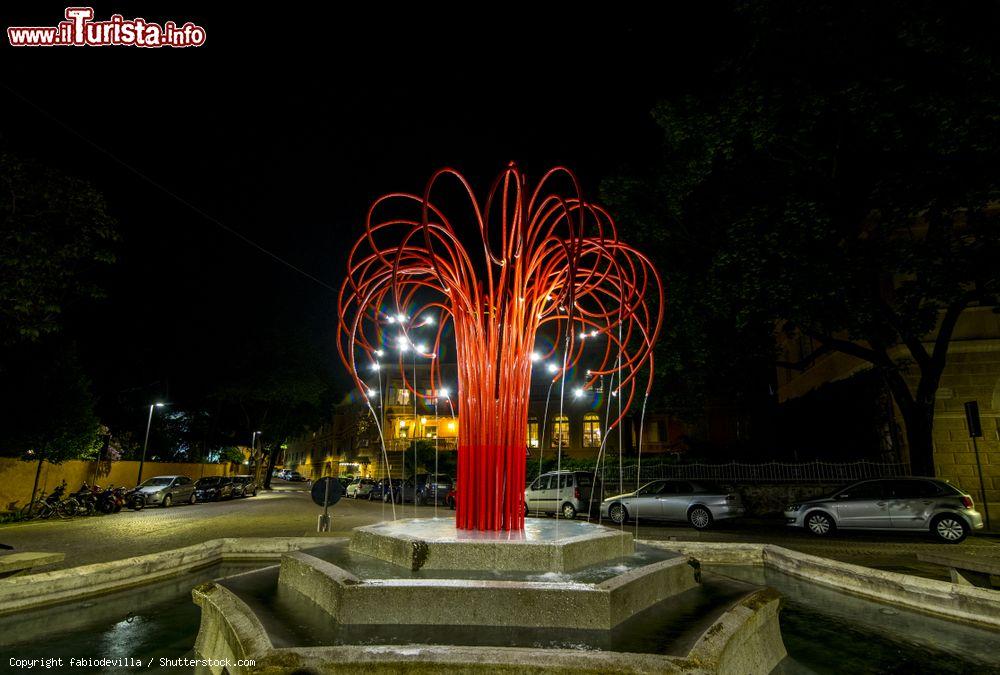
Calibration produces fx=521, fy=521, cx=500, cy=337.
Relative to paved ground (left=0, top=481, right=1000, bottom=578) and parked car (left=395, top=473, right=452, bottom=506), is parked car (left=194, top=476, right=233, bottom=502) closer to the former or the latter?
paved ground (left=0, top=481, right=1000, bottom=578)

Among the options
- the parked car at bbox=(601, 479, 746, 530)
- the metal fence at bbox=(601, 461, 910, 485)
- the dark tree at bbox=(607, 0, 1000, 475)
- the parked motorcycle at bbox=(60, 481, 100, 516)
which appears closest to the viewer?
the dark tree at bbox=(607, 0, 1000, 475)

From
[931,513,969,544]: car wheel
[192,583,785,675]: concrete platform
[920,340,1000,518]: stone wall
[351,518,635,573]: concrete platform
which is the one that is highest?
Result: [920,340,1000,518]: stone wall

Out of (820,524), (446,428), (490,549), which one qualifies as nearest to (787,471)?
(820,524)

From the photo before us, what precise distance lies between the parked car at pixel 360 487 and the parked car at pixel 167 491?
31.0ft

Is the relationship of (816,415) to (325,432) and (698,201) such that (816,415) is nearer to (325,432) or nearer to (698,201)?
(698,201)

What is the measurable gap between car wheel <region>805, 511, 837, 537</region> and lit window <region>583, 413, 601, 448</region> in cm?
2698

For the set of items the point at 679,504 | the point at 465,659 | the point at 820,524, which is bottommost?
the point at 820,524

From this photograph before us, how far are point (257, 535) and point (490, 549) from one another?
34.3 feet

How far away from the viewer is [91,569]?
664 centimetres

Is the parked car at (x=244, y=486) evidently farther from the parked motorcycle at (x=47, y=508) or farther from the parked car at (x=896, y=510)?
the parked car at (x=896, y=510)

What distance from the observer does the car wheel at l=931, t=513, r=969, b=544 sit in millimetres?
12648

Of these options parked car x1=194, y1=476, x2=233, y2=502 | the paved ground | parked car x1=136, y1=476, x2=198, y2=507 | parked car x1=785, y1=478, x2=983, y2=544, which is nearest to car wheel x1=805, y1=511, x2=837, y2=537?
parked car x1=785, y1=478, x2=983, y2=544

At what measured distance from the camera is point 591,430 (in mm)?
42469

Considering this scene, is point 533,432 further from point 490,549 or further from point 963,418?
point 490,549
